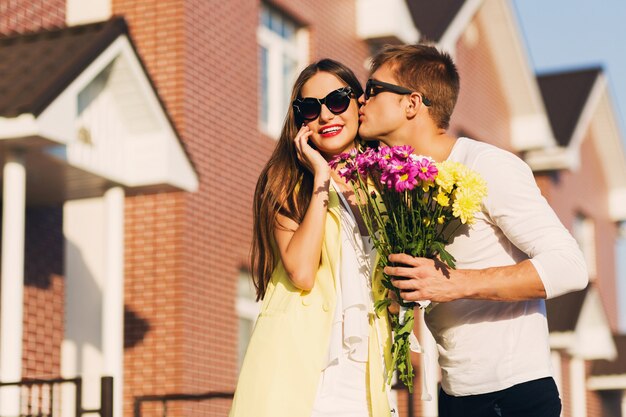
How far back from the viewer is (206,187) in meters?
13.5

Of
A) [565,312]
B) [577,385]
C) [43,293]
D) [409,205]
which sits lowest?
[409,205]

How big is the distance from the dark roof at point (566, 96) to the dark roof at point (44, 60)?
15.2 m

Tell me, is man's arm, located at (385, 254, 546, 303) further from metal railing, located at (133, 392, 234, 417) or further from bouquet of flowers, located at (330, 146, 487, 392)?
metal railing, located at (133, 392, 234, 417)

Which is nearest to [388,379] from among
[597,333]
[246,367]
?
[246,367]

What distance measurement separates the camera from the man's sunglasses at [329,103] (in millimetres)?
4625

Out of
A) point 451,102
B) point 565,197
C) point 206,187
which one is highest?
point 565,197

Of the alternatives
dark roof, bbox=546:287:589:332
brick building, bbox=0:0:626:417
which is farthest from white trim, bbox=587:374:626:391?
brick building, bbox=0:0:626:417

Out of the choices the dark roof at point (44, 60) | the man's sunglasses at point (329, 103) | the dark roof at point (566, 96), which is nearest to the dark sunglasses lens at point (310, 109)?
the man's sunglasses at point (329, 103)

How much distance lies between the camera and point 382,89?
453cm

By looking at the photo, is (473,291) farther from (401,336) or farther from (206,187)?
(206,187)

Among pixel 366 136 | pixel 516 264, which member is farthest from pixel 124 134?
pixel 516 264

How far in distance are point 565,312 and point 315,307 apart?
61.8ft

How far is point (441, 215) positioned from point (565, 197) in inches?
851

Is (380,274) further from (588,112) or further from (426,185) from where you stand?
(588,112)
